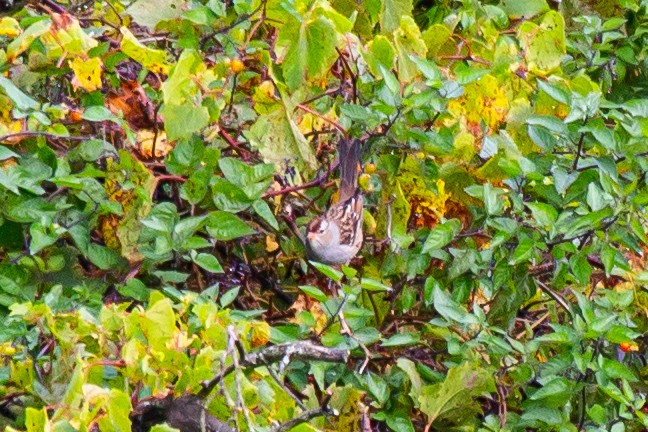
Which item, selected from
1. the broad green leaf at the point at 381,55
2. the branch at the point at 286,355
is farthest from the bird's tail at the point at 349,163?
the branch at the point at 286,355

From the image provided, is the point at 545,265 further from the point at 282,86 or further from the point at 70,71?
the point at 70,71

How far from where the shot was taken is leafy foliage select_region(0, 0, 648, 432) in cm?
246

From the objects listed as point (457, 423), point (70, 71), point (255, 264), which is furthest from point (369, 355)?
point (70, 71)

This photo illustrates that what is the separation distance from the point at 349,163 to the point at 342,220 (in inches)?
5.7

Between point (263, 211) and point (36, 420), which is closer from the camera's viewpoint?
point (36, 420)

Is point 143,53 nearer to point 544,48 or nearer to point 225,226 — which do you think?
point 225,226

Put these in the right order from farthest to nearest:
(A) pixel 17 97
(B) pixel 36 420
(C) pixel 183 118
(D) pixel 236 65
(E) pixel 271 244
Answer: (E) pixel 271 244 < (D) pixel 236 65 < (C) pixel 183 118 < (A) pixel 17 97 < (B) pixel 36 420

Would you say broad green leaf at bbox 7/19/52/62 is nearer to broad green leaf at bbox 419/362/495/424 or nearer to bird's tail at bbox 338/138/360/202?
bird's tail at bbox 338/138/360/202

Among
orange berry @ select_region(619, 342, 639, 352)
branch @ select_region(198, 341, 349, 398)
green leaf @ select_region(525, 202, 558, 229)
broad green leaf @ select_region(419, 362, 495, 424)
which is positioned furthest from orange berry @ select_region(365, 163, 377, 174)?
branch @ select_region(198, 341, 349, 398)

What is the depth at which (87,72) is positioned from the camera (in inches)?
101

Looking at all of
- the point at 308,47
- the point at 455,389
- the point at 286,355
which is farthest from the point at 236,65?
the point at 286,355

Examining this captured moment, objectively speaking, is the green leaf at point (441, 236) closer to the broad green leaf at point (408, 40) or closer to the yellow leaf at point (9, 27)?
the broad green leaf at point (408, 40)

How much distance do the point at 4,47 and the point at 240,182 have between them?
64 centimetres

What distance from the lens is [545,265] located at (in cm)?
274
